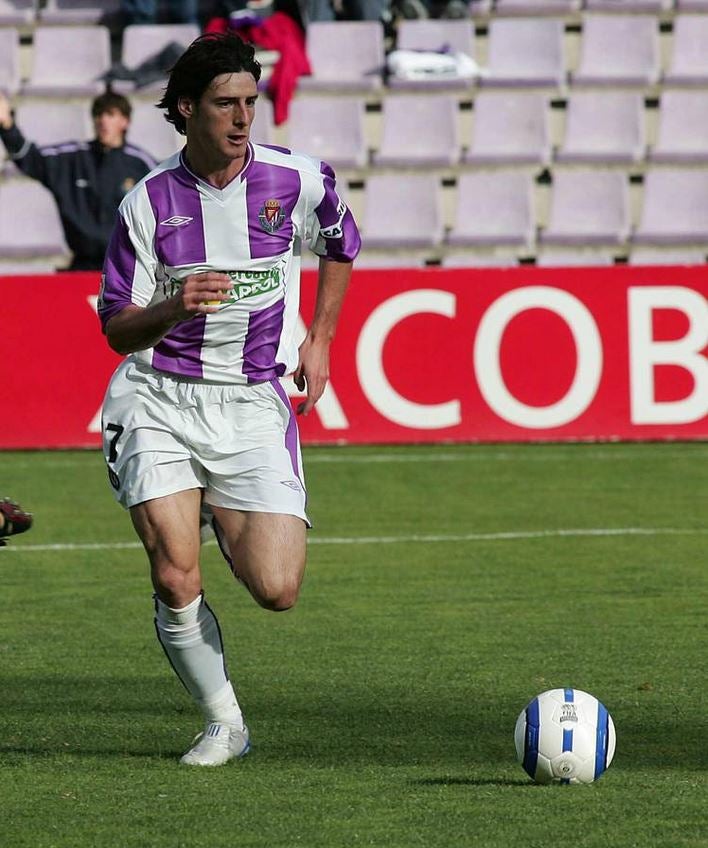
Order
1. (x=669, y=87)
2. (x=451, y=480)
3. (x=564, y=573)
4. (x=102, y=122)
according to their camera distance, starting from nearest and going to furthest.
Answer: (x=564, y=573)
(x=451, y=480)
(x=102, y=122)
(x=669, y=87)

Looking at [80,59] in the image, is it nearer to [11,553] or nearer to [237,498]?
[11,553]

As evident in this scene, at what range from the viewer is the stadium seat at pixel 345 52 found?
16734 mm

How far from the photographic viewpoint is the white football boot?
188 inches

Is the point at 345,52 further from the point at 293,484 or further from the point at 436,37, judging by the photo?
the point at 293,484

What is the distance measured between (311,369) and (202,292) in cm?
87

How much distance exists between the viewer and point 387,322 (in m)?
12.2

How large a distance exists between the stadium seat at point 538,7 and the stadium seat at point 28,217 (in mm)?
4828

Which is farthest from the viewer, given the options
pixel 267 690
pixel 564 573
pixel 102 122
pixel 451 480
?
pixel 102 122

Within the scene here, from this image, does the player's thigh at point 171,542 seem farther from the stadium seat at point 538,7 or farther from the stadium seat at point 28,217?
the stadium seat at point 538,7

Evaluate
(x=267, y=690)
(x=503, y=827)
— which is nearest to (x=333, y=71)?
(x=267, y=690)

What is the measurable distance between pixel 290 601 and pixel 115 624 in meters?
2.31

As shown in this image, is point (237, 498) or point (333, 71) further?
point (333, 71)

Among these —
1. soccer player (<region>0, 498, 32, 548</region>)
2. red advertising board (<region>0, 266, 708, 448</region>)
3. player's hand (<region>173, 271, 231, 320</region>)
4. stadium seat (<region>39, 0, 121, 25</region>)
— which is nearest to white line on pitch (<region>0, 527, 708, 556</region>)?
red advertising board (<region>0, 266, 708, 448</region>)

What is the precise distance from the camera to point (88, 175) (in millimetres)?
12734
